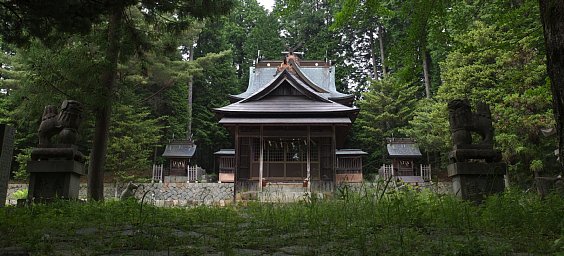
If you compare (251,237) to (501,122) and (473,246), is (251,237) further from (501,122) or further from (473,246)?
(501,122)

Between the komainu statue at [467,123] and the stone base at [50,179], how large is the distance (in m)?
6.18

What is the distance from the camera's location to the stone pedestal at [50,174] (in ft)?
21.5

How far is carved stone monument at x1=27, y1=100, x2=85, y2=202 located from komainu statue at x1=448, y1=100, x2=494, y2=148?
618 cm

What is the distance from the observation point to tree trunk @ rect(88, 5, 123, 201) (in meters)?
8.47

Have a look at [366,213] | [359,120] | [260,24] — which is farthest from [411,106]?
[366,213]

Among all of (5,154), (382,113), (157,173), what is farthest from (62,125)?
(382,113)

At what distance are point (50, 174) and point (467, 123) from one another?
265 inches

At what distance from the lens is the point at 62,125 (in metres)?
6.91

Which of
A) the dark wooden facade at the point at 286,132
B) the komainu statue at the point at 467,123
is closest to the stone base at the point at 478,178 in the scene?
the komainu statue at the point at 467,123

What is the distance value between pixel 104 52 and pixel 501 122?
1387 centimetres

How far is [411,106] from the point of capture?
96.1ft

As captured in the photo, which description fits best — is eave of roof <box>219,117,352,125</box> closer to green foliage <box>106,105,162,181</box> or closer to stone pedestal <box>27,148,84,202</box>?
green foliage <box>106,105,162,181</box>

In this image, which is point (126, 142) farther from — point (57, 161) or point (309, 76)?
point (57, 161)

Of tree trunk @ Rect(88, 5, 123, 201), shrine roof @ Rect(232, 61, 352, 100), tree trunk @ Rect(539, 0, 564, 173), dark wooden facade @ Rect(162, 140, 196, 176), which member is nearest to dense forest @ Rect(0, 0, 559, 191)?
tree trunk @ Rect(88, 5, 123, 201)
